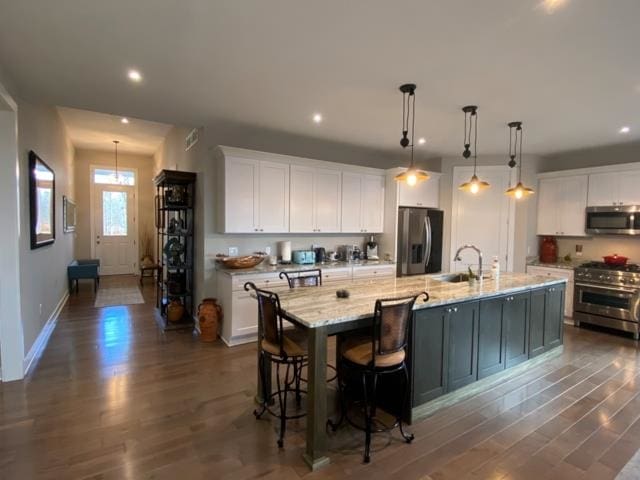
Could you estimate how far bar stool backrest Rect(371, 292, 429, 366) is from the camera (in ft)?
7.14

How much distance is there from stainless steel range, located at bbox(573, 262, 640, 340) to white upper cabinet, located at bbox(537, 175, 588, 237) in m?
0.67

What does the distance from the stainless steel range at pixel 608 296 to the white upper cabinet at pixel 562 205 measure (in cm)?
67

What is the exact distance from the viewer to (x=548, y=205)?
5.71 meters

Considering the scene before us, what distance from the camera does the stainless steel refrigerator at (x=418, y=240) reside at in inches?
217

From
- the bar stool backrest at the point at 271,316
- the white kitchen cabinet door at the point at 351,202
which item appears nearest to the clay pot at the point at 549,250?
the white kitchen cabinet door at the point at 351,202

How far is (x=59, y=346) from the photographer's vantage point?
13.3 feet

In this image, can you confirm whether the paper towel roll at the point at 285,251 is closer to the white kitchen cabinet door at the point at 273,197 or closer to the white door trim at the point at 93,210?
the white kitchen cabinet door at the point at 273,197

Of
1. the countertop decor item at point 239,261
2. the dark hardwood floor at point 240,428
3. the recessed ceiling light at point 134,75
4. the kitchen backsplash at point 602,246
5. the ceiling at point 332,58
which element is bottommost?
the dark hardwood floor at point 240,428

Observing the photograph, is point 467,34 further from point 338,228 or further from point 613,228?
point 613,228

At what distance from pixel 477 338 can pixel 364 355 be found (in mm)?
1295

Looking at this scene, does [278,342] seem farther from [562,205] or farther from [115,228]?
[115,228]

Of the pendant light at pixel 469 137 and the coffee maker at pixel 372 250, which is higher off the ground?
the pendant light at pixel 469 137

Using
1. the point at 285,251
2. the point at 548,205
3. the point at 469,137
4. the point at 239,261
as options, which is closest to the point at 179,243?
the point at 239,261

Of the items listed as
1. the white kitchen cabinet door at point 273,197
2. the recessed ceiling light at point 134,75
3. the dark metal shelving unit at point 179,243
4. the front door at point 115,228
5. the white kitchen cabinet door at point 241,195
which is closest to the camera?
the recessed ceiling light at point 134,75
